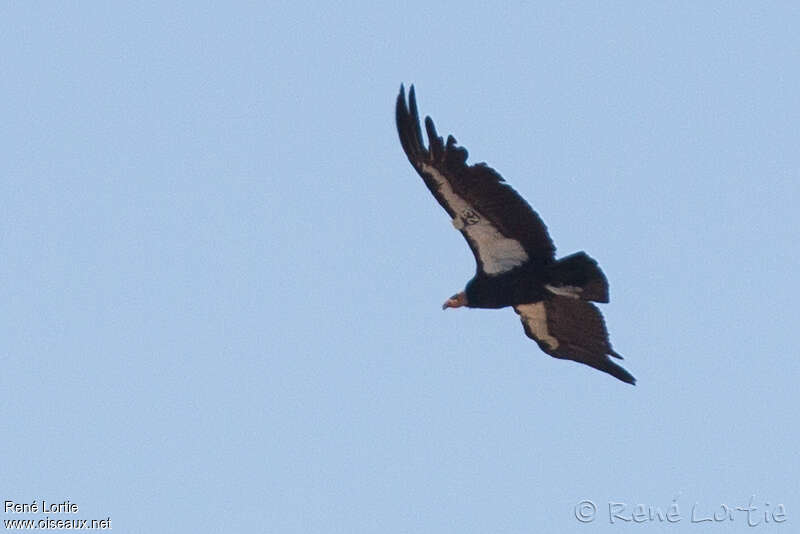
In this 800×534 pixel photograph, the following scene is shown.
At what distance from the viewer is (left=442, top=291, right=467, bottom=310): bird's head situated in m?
22.7

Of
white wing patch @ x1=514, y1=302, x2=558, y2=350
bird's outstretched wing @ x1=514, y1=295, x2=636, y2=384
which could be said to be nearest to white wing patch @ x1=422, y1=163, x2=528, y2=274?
bird's outstretched wing @ x1=514, y1=295, x2=636, y2=384

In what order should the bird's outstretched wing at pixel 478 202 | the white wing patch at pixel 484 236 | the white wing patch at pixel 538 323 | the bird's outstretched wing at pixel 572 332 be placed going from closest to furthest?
the bird's outstretched wing at pixel 478 202 < the white wing patch at pixel 484 236 < the bird's outstretched wing at pixel 572 332 < the white wing patch at pixel 538 323

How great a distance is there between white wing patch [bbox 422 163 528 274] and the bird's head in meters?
0.76

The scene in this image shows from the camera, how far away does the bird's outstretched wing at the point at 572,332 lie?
2264cm

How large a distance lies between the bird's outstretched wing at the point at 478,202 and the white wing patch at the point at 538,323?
1.22 m

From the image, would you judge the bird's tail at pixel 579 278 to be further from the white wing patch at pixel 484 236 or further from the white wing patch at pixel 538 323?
the white wing patch at pixel 538 323

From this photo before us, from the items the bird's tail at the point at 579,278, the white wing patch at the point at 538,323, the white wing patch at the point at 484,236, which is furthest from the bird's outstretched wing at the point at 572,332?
the white wing patch at the point at 484,236

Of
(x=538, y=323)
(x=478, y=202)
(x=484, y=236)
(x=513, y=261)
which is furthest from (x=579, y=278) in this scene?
(x=538, y=323)

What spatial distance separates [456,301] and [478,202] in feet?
7.47

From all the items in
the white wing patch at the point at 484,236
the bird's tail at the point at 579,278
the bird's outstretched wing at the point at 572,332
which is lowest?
the bird's outstretched wing at the point at 572,332

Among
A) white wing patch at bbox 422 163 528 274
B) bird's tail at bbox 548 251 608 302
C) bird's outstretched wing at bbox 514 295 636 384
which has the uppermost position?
white wing patch at bbox 422 163 528 274

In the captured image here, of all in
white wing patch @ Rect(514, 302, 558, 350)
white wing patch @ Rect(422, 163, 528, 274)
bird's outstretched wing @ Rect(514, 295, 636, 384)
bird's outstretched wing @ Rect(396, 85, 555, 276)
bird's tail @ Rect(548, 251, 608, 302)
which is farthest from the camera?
white wing patch @ Rect(514, 302, 558, 350)

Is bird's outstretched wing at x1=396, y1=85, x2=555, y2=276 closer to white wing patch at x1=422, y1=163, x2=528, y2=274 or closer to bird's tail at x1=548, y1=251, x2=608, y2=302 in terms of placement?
white wing patch at x1=422, y1=163, x2=528, y2=274

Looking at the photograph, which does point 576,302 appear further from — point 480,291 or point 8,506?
point 8,506
